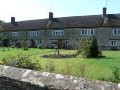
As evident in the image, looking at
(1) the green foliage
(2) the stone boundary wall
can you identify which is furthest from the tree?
(2) the stone boundary wall

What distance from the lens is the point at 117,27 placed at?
52062 mm

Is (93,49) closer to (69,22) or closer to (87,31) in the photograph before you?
(87,31)

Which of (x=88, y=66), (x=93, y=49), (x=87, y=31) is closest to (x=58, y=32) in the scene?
(x=87, y=31)

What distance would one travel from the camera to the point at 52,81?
3555 mm

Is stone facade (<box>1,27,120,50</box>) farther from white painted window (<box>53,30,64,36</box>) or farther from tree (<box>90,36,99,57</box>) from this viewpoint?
tree (<box>90,36,99,57</box>)

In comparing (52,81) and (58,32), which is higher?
(58,32)

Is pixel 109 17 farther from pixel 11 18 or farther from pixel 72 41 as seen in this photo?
pixel 11 18

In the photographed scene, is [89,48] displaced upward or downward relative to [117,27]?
downward

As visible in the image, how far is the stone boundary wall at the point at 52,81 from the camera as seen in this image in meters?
3.14

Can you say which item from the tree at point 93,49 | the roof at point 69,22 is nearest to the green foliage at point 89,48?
the tree at point 93,49

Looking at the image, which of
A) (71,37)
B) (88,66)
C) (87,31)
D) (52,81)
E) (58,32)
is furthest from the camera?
(58,32)

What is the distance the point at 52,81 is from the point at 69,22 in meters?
56.0

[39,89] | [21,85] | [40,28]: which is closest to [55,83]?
[39,89]

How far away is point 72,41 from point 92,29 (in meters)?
5.95
